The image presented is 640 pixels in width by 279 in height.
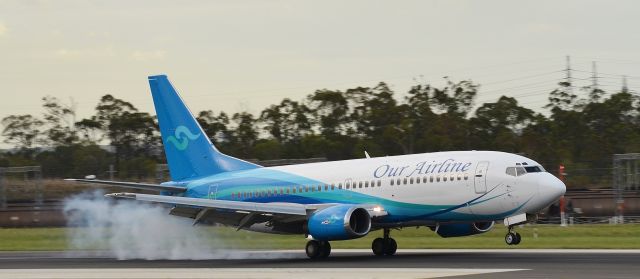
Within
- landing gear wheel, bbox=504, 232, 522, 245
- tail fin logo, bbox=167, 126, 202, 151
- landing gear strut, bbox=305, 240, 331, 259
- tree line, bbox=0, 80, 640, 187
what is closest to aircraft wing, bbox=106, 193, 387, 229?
landing gear strut, bbox=305, 240, 331, 259

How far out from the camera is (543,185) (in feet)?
123

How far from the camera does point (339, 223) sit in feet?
125

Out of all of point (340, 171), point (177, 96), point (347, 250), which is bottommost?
point (347, 250)

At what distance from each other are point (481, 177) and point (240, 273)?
9.56 metres

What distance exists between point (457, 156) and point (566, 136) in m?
85.9

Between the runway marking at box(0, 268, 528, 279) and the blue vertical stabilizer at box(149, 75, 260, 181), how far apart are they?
35.6 ft

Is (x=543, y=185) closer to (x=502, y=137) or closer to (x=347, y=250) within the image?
(x=347, y=250)

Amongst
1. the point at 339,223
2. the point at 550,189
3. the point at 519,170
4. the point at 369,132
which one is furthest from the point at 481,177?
the point at 369,132

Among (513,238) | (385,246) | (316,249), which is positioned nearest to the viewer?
(513,238)

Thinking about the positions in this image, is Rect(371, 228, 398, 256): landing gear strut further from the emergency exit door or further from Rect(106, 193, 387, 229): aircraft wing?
the emergency exit door

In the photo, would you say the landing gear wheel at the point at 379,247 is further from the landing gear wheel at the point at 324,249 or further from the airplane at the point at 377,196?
the landing gear wheel at the point at 324,249

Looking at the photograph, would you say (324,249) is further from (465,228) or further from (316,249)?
(465,228)

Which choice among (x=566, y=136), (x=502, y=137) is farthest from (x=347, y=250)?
(x=566, y=136)

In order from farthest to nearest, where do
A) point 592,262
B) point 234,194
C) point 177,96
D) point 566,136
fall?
point 566,136, point 177,96, point 234,194, point 592,262
